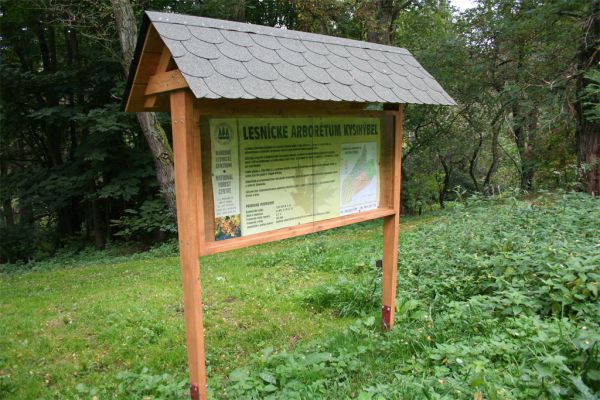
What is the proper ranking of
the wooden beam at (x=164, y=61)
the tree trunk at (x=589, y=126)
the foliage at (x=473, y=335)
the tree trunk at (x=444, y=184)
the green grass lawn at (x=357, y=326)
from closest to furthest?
the foliage at (x=473, y=335)
the wooden beam at (x=164, y=61)
the green grass lawn at (x=357, y=326)
the tree trunk at (x=589, y=126)
the tree trunk at (x=444, y=184)

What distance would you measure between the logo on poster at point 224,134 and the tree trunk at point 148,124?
814cm

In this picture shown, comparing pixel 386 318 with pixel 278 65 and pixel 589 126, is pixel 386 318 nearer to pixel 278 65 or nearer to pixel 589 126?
pixel 278 65

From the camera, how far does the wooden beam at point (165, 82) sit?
2703mm

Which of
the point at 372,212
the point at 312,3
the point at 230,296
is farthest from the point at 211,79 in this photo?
the point at 312,3

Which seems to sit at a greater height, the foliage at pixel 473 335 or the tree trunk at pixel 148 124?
the tree trunk at pixel 148 124

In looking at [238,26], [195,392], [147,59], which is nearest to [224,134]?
[147,59]

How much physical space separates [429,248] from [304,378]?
11.5 ft

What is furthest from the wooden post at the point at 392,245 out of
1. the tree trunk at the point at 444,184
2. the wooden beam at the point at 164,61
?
the tree trunk at the point at 444,184

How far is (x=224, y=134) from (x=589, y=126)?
10.3 metres

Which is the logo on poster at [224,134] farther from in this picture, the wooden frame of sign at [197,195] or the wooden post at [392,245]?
the wooden post at [392,245]

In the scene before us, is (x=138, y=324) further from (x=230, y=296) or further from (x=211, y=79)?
(x=211, y=79)

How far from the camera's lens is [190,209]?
2801mm

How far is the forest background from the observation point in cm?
1010

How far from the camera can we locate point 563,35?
960 centimetres
